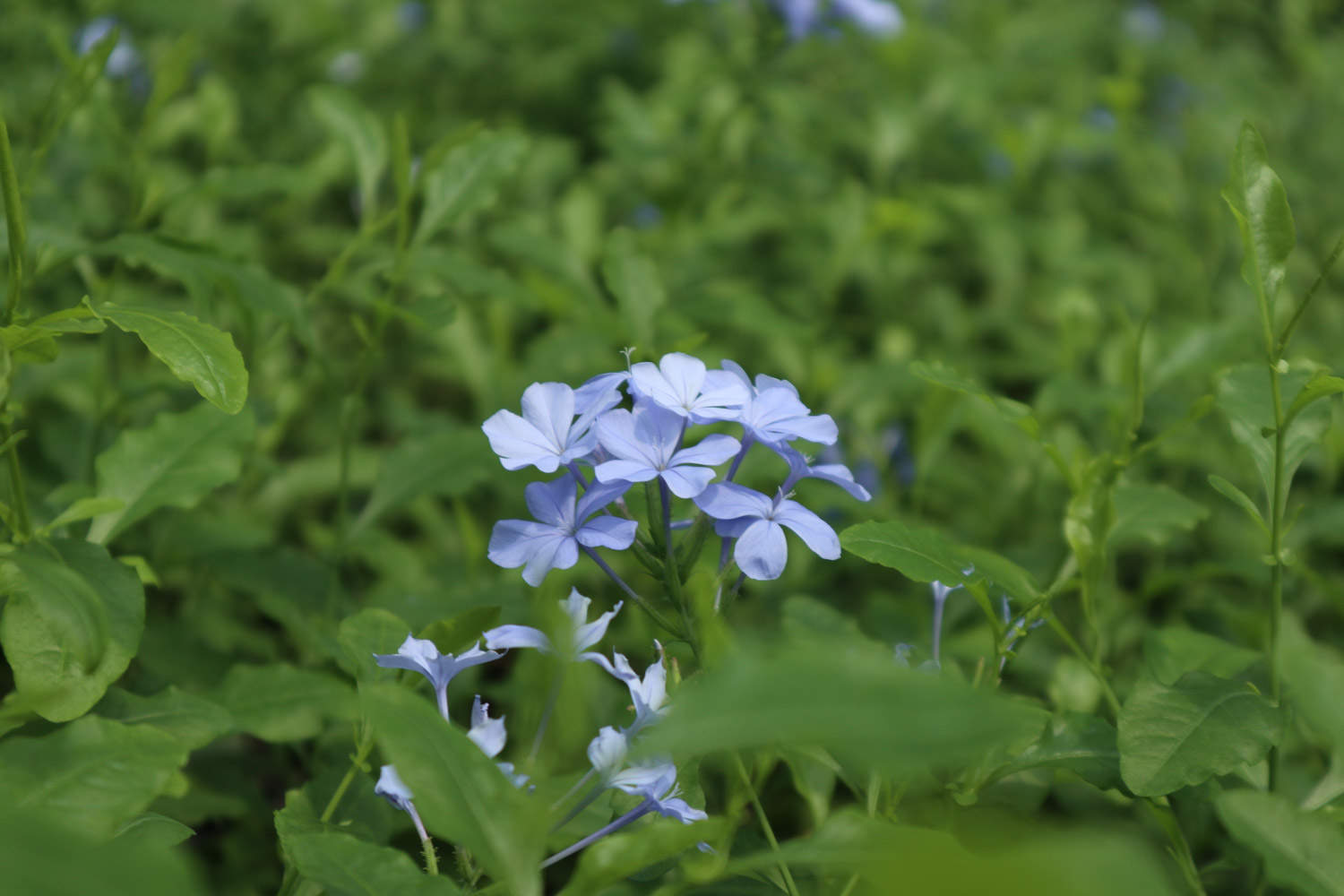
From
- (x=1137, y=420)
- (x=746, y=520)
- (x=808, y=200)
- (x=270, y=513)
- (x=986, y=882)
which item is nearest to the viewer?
(x=986, y=882)

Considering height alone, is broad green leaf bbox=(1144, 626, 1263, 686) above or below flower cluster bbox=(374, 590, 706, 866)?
below

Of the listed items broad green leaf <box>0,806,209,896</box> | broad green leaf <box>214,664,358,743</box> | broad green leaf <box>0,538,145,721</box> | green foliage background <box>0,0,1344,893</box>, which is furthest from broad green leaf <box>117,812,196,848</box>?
broad green leaf <box>0,806,209,896</box>

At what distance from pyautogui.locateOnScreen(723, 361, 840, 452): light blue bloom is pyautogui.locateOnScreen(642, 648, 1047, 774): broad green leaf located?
0.34 m

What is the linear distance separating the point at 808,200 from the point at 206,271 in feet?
6.28

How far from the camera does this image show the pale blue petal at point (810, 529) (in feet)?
3.18

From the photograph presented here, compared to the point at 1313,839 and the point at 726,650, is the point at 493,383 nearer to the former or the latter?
the point at 726,650

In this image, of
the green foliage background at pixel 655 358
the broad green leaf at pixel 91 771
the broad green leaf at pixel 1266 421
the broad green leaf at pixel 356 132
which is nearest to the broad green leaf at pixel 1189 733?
the green foliage background at pixel 655 358

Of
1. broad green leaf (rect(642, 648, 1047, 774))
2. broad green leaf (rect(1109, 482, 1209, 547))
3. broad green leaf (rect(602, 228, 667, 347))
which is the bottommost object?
broad green leaf (rect(1109, 482, 1209, 547))

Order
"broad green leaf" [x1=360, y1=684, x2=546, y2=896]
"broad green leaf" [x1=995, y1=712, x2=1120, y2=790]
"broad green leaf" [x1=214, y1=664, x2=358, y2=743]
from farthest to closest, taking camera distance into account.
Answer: "broad green leaf" [x1=214, y1=664, x2=358, y2=743], "broad green leaf" [x1=995, y1=712, x2=1120, y2=790], "broad green leaf" [x1=360, y1=684, x2=546, y2=896]

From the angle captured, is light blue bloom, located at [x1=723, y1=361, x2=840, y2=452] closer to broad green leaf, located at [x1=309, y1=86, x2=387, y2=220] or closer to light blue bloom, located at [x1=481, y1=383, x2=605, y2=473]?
Answer: light blue bloom, located at [x1=481, y1=383, x2=605, y2=473]

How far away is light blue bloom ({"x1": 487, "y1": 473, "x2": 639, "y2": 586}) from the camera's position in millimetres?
944

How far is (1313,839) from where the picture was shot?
91 cm

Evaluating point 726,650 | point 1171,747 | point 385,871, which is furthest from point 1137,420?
point 385,871

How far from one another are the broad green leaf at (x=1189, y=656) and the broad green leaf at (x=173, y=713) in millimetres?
1111
